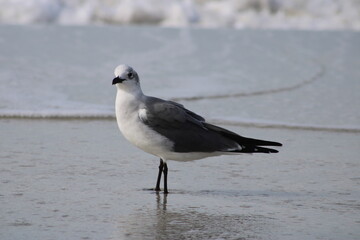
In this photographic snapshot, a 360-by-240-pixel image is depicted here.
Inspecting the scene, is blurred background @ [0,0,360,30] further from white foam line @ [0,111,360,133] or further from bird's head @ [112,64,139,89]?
bird's head @ [112,64,139,89]

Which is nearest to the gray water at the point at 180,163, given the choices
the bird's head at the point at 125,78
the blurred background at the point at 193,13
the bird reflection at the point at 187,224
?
the bird reflection at the point at 187,224

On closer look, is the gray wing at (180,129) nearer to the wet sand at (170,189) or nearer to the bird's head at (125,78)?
the bird's head at (125,78)

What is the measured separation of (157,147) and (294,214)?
931 mm

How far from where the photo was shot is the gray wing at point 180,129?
15.5 ft

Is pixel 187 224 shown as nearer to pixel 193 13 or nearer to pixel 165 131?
pixel 165 131

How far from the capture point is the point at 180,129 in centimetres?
480

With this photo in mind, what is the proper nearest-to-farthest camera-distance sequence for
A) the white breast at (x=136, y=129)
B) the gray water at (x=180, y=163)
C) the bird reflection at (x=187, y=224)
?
the bird reflection at (x=187, y=224)
the gray water at (x=180, y=163)
the white breast at (x=136, y=129)

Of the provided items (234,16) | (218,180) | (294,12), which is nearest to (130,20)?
(234,16)

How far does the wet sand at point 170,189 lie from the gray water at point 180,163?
0.04ft

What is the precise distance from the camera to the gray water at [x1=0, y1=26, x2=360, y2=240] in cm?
411

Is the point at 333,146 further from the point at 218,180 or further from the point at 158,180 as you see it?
the point at 158,180

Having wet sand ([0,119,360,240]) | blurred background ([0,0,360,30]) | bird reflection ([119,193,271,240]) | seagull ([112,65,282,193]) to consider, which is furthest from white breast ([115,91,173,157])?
blurred background ([0,0,360,30])

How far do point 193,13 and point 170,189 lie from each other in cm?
1197

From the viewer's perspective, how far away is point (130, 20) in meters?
15.8
